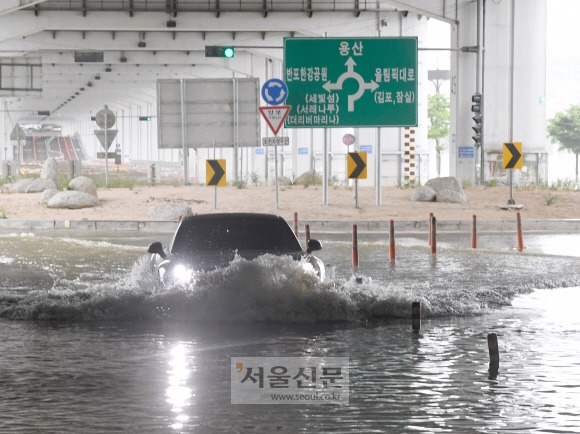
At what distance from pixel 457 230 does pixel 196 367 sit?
22.8 m

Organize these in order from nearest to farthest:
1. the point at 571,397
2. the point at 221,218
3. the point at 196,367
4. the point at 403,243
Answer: the point at 571,397 → the point at 196,367 → the point at 221,218 → the point at 403,243

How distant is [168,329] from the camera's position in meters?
11.8

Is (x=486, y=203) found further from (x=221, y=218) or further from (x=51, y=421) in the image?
(x=51, y=421)

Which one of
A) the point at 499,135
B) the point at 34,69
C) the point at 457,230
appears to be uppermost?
the point at 34,69

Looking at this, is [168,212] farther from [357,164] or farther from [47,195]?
[47,195]

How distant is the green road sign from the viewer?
1378 inches

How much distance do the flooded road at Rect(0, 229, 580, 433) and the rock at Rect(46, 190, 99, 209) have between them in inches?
746

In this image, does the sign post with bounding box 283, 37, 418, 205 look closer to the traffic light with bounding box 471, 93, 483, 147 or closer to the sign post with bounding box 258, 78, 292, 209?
the sign post with bounding box 258, 78, 292, 209

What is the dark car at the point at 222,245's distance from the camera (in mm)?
12594

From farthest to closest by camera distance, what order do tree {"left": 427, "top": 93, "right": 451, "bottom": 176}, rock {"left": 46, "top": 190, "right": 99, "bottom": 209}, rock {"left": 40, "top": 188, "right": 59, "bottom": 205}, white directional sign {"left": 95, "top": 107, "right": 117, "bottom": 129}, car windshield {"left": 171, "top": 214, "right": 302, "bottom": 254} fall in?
1. tree {"left": 427, "top": 93, "right": 451, "bottom": 176}
2. white directional sign {"left": 95, "top": 107, "right": 117, "bottom": 129}
3. rock {"left": 40, "top": 188, "right": 59, "bottom": 205}
4. rock {"left": 46, "top": 190, "right": 99, "bottom": 209}
5. car windshield {"left": 171, "top": 214, "right": 302, "bottom": 254}

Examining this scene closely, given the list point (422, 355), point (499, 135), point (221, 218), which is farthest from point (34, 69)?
point (422, 355)

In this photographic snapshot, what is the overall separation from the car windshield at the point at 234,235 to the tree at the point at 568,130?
9639cm

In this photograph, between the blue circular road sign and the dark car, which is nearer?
the dark car

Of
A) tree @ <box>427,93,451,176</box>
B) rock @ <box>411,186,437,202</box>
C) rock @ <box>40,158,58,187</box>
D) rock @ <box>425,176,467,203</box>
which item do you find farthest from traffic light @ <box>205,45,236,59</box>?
tree @ <box>427,93,451,176</box>
